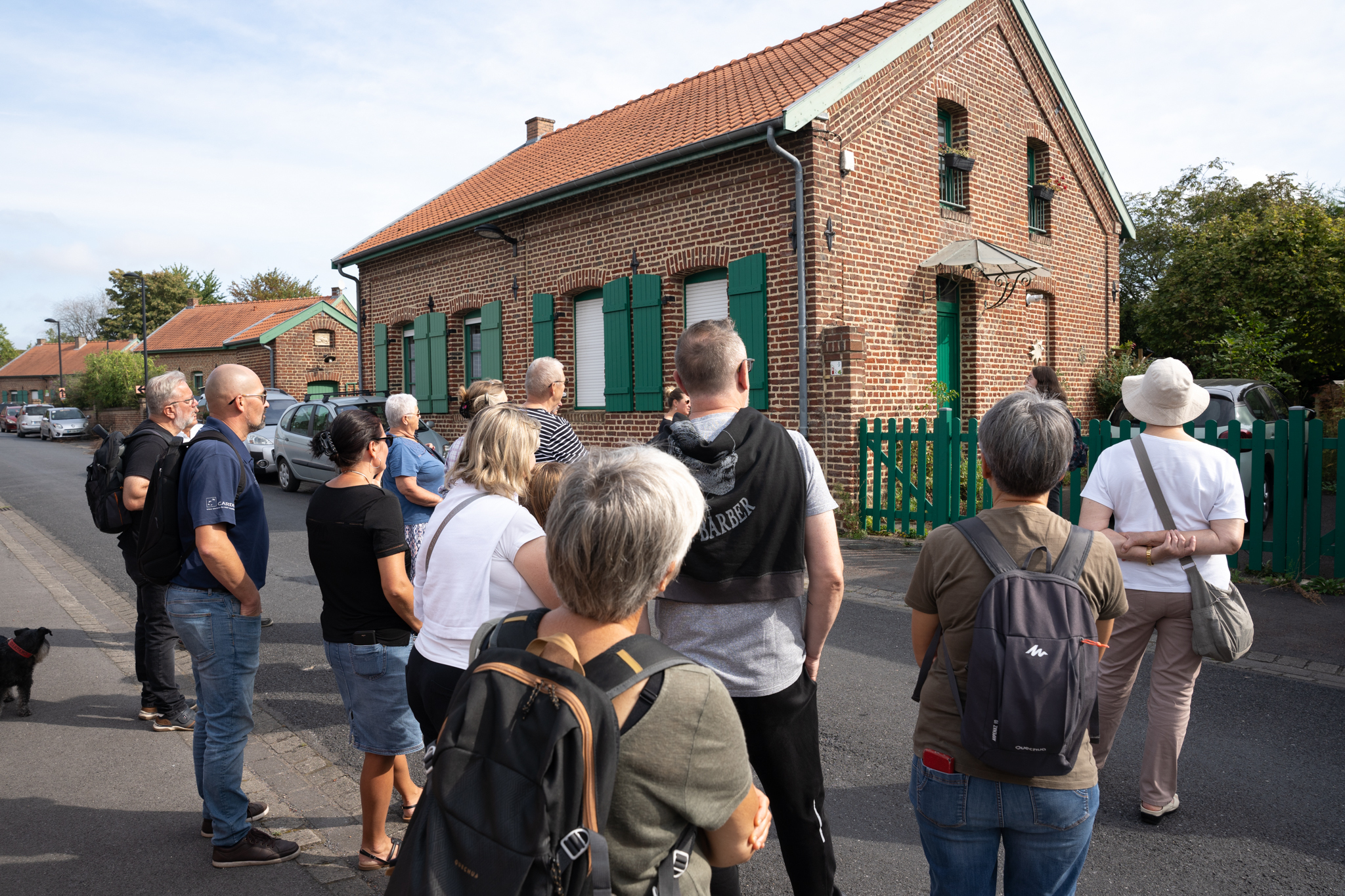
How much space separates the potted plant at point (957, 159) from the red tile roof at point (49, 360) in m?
72.2

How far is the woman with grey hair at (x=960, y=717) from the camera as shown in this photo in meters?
2.05

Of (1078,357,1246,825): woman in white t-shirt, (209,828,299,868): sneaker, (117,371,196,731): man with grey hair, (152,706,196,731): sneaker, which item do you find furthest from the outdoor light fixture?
(1078,357,1246,825): woman in white t-shirt

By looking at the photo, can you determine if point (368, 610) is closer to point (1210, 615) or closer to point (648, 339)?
point (1210, 615)

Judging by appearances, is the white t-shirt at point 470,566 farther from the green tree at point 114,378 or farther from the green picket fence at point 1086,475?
the green tree at point 114,378

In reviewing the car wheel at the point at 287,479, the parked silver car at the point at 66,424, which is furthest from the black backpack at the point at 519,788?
the parked silver car at the point at 66,424

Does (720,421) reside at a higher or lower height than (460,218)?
lower

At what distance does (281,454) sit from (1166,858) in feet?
50.1

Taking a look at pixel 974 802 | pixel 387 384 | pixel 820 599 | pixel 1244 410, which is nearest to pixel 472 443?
pixel 820 599

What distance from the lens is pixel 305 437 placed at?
1532 centimetres

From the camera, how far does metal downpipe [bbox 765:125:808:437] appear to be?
10.5 meters

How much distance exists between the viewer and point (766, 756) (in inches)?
96.6

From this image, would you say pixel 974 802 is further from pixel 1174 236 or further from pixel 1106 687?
pixel 1174 236

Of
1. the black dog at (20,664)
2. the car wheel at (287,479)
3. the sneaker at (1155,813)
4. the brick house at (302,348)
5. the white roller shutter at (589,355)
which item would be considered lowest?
the sneaker at (1155,813)

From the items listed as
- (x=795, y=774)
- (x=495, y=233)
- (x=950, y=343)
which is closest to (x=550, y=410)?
(x=795, y=774)
